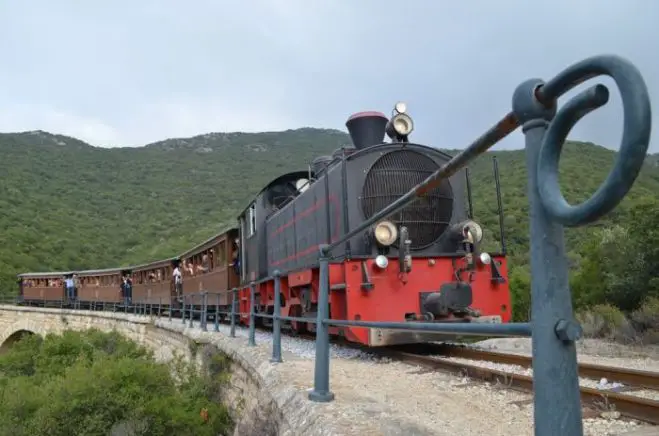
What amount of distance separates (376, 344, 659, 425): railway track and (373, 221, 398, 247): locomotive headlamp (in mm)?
1550

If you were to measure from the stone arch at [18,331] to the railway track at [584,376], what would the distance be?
88.4 ft

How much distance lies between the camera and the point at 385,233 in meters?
7.25

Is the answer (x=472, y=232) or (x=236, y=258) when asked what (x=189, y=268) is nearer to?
(x=236, y=258)

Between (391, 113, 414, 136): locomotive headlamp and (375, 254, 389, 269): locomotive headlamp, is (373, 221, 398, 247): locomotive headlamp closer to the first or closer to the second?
(375, 254, 389, 269): locomotive headlamp

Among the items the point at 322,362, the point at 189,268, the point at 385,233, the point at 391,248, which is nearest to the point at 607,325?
the point at 391,248

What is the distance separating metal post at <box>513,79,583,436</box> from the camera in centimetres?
140

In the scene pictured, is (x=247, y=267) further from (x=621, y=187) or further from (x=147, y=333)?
(x=621, y=187)

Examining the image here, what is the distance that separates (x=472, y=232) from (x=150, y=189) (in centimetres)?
7548

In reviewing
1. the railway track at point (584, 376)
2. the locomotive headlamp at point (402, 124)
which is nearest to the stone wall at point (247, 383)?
the railway track at point (584, 376)

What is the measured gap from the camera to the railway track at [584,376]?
360cm

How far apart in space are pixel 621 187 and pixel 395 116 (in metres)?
7.59

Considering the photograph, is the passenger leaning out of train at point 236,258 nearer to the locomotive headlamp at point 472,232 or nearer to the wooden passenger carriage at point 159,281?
the wooden passenger carriage at point 159,281

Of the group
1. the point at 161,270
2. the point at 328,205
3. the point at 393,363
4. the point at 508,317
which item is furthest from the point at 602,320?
the point at 161,270

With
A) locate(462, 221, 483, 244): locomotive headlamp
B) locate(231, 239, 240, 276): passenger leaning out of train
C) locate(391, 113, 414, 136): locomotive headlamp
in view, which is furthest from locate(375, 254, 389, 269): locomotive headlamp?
locate(231, 239, 240, 276): passenger leaning out of train
